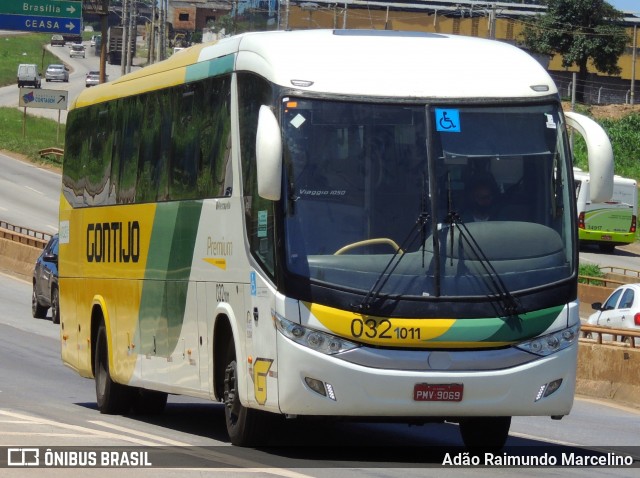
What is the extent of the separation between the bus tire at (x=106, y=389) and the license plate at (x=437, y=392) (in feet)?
20.7

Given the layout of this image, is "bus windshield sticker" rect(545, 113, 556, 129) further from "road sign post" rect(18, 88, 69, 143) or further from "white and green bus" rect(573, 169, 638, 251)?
"road sign post" rect(18, 88, 69, 143)

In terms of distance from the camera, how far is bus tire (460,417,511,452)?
11844 mm

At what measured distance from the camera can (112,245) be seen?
614 inches

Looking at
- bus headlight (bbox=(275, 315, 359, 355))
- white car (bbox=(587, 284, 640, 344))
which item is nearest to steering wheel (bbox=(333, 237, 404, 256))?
bus headlight (bbox=(275, 315, 359, 355))

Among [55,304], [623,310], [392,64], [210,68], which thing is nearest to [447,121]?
[392,64]

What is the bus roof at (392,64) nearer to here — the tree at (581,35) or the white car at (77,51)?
the tree at (581,35)

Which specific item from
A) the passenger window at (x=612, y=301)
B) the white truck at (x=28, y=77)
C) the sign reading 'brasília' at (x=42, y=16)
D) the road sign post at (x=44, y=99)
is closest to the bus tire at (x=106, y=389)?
the passenger window at (x=612, y=301)

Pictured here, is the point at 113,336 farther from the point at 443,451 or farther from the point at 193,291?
the point at 443,451

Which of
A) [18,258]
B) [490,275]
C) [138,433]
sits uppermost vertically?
[490,275]

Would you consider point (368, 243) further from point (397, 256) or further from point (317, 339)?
point (317, 339)

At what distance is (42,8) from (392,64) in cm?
4392

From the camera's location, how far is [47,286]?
96.6ft

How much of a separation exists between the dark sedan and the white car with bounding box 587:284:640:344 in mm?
11306

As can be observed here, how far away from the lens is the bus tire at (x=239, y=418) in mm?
11367
